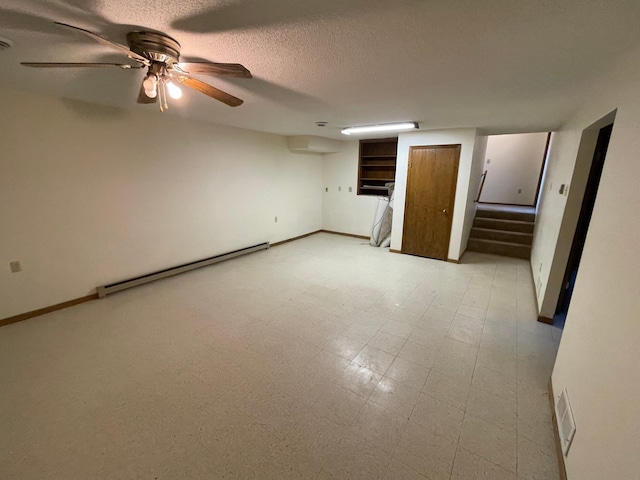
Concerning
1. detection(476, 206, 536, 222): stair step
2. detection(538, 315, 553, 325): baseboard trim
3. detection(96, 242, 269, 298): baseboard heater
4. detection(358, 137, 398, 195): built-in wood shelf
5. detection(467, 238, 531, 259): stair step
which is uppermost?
detection(358, 137, 398, 195): built-in wood shelf

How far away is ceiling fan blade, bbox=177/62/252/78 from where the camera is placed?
1.46 m

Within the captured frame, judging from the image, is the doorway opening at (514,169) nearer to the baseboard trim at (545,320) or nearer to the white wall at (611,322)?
the baseboard trim at (545,320)

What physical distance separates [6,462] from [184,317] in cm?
147

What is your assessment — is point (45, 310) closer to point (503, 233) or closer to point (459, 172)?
point (459, 172)

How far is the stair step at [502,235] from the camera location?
4.94m

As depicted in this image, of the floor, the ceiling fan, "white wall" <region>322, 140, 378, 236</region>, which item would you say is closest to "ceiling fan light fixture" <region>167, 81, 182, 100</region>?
the ceiling fan

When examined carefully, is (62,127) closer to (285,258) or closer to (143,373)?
(143,373)

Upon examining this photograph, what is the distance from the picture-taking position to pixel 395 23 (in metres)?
1.27

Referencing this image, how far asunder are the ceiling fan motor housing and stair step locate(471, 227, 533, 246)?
5682 millimetres

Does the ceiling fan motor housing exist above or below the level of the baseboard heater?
above

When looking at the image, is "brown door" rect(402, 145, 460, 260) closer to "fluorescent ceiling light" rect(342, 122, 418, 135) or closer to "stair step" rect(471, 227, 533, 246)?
"fluorescent ceiling light" rect(342, 122, 418, 135)

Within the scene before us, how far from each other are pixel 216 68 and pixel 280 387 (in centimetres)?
214

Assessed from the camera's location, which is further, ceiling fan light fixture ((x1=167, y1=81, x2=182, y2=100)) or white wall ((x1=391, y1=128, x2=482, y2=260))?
white wall ((x1=391, y1=128, x2=482, y2=260))

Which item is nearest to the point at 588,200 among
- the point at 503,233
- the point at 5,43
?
the point at 503,233
